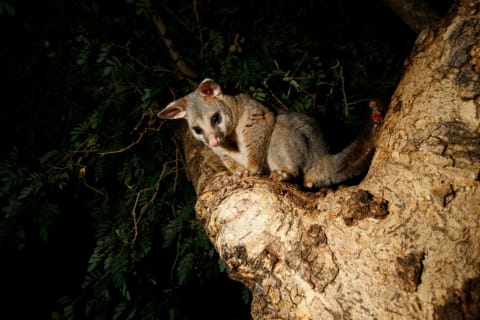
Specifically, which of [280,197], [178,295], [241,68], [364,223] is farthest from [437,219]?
[178,295]

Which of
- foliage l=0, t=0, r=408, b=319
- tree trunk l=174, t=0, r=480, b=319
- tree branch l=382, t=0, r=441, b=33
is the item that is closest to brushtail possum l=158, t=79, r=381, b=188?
foliage l=0, t=0, r=408, b=319

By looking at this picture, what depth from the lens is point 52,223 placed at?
318 centimetres

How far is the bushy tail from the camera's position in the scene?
2.02 meters

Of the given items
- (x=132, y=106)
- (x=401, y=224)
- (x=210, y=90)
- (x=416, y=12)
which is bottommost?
(x=401, y=224)

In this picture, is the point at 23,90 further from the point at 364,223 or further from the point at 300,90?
the point at 364,223

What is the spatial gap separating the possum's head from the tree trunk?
3.98 feet

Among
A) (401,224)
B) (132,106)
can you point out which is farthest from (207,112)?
(401,224)

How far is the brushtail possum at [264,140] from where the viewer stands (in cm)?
247

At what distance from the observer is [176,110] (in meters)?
3.20

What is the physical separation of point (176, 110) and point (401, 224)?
2343 millimetres

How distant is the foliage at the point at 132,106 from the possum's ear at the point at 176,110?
0.26 metres

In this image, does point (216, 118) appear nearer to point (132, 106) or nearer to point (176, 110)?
point (176, 110)

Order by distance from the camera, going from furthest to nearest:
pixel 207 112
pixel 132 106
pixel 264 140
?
pixel 132 106
pixel 207 112
pixel 264 140

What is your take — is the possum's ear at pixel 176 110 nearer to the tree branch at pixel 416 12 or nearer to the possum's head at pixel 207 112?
the possum's head at pixel 207 112
